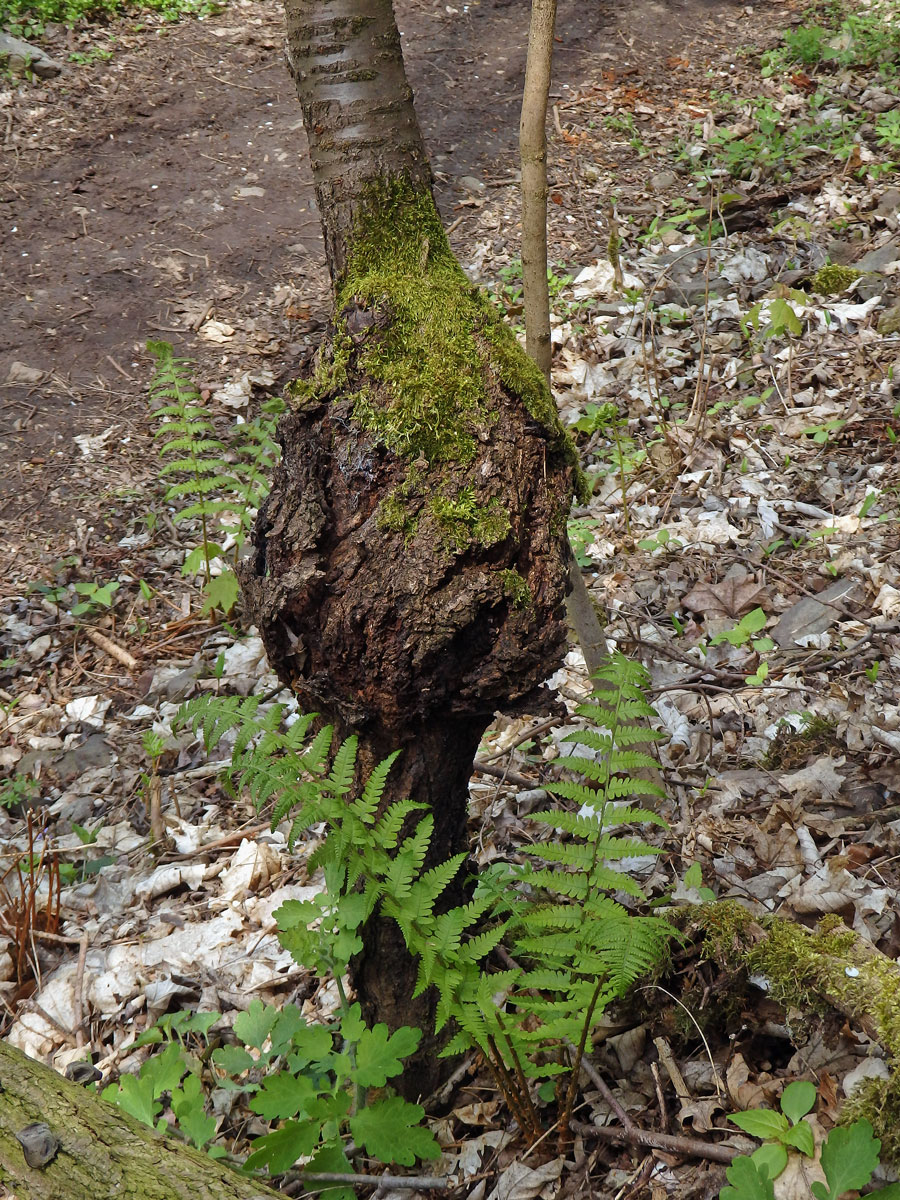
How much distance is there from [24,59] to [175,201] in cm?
299

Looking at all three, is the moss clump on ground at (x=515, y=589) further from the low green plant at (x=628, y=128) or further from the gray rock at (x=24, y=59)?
the gray rock at (x=24, y=59)

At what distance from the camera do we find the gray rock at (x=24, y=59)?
893cm

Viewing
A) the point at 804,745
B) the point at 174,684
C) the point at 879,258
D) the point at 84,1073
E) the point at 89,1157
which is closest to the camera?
the point at 89,1157

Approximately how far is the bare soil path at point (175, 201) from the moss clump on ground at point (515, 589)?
4103mm

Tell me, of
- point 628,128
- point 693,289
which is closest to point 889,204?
point 693,289

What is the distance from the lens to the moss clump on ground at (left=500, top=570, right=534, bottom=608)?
70.1 inches

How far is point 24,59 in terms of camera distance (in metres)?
8.98

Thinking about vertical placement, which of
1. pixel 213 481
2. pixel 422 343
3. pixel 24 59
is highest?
pixel 24 59

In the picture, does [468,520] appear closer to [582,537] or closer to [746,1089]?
[746,1089]

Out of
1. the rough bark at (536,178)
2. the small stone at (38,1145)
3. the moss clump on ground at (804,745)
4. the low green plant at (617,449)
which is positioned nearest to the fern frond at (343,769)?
the small stone at (38,1145)

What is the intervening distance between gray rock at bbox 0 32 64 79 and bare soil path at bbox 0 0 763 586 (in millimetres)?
172

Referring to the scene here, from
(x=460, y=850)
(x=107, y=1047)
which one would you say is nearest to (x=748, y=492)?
(x=460, y=850)

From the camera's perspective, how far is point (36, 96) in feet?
28.9

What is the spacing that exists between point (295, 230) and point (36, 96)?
3.69 metres
